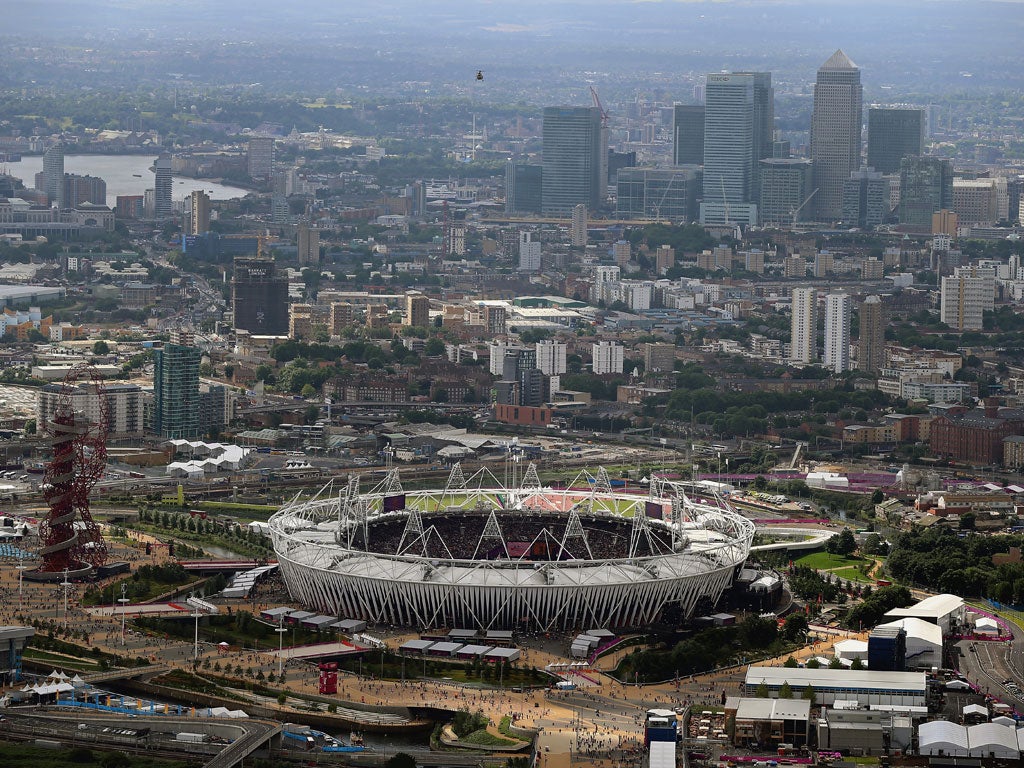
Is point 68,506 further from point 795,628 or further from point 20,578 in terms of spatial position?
point 795,628

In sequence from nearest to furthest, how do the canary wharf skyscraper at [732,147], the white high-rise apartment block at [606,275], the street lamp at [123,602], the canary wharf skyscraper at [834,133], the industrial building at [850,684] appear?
the industrial building at [850,684] → the street lamp at [123,602] → the white high-rise apartment block at [606,275] → the canary wharf skyscraper at [732,147] → the canary wharf skyscraper at [834,133]

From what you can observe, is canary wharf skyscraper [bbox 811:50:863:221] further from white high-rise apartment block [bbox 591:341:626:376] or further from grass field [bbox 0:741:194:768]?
grass field [bbox 0:741:194:768]

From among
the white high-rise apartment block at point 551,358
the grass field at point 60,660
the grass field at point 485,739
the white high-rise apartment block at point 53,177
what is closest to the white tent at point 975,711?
the grass field at point 485,739

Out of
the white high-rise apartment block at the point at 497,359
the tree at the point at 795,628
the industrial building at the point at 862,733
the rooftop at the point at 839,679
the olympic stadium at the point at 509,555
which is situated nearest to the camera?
the industrial building at the point at 862,733

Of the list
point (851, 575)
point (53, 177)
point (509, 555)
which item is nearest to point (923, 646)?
point (851, 575)

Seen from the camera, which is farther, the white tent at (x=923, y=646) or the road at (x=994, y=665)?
the white tent at (x=923, y=646)

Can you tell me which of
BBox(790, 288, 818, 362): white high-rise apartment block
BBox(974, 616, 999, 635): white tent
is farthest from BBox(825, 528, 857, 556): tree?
BBox(790, 288, 818, 362): white high-rise apartment block

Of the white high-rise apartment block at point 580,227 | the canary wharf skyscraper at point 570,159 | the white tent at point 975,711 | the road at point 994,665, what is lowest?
the road at point 994,665

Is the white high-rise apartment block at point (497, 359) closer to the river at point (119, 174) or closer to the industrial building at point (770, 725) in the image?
the industrial building at point (770, 725)

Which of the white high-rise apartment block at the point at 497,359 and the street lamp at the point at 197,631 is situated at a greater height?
the white high-rise apartment block at the point at 497,359
